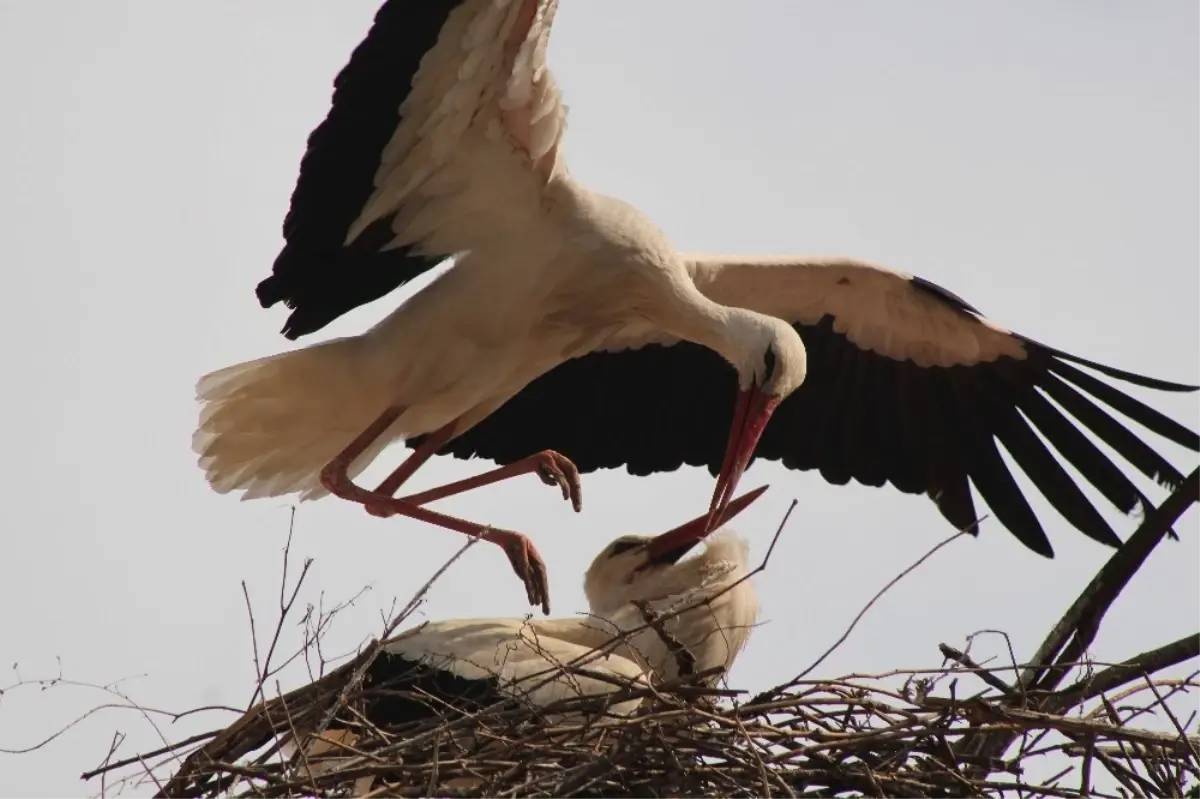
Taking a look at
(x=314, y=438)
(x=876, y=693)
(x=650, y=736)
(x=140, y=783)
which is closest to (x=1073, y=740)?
(x=876, y=693)

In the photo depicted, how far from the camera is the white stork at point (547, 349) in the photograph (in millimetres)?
6008

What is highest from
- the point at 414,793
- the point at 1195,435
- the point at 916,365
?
the point at 916,365

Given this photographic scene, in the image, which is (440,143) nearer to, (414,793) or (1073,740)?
(414,793)

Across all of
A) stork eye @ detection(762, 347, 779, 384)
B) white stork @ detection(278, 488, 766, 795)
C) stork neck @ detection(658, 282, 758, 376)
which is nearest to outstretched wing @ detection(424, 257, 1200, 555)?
stork neck @ detection(658, 282, 758, 376)

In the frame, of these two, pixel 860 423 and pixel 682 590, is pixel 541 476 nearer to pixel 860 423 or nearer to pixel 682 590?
pixel 682 590

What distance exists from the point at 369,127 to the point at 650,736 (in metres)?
2.10

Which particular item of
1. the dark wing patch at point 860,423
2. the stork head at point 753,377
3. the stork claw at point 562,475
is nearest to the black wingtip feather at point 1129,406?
the dark wing patch at point 860,423

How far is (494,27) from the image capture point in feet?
18.5

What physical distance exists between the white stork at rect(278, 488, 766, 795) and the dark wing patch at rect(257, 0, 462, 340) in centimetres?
110

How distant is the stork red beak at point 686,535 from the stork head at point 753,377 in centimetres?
6

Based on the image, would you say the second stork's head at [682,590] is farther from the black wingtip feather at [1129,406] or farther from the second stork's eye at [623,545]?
the black wingtip feather at [1129,406]

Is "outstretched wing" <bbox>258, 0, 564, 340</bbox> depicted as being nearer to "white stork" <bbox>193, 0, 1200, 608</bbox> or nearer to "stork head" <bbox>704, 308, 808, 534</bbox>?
"white stork" <bbox>193, 0, 1200, 608</bbox>

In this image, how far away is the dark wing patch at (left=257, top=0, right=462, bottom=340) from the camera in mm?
5711

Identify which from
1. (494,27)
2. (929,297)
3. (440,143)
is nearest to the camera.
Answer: (494,27)
